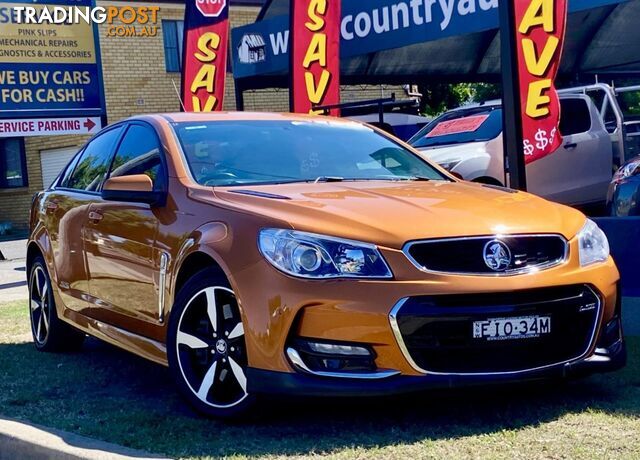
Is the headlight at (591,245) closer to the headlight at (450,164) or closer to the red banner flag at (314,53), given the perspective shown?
the headlight at (450,164)

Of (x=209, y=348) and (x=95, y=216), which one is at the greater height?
(x=95, y=216)

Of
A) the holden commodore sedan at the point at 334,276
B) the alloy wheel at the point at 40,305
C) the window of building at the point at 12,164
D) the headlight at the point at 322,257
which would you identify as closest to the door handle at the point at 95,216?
the holden commodore sedan at the point at 334,276

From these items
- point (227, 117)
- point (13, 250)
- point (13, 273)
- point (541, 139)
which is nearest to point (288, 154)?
point (227, 117)

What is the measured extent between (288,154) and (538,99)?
3.43 meters

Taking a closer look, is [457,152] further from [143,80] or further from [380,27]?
[143,80]

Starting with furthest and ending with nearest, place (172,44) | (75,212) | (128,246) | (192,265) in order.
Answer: (172,44) → (75,212) → (128,246) → (192,265)

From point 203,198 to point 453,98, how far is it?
27.0 metres

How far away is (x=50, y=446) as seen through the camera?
438 cm

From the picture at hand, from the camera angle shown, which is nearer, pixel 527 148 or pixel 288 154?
pixel 288 154

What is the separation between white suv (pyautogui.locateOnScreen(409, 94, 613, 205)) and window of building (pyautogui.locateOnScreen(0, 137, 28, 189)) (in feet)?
55.5

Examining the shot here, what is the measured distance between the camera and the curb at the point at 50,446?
4.17 meters

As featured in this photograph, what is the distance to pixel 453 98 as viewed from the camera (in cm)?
3127

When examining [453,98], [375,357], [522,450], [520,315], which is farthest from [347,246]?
[453,98]

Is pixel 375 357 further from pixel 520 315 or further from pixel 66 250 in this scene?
pixel 66 250
